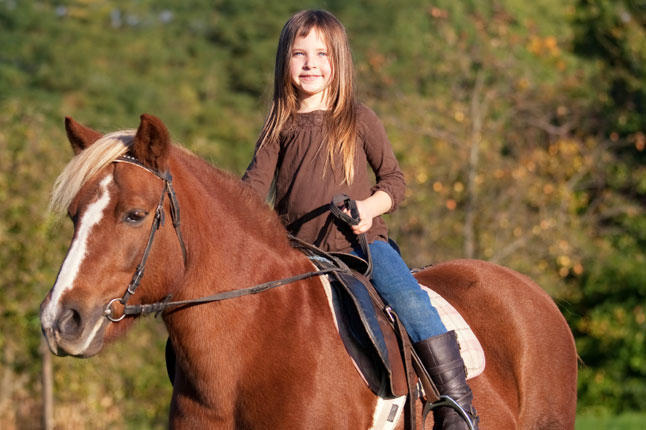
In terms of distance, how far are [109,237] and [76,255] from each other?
0.45ft

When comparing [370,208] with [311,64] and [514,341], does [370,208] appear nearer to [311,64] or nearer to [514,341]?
[311,64]

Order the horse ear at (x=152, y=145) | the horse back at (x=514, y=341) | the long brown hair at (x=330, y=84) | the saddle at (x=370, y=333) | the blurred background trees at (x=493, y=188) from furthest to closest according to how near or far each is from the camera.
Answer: the blurred background trees at (x=493, y=188), the horse back at (x=514, y=341), the long brown hair at (x=330, y=84), the saddle at (x=370, y=333), the horse ear at (x=152, y=145)

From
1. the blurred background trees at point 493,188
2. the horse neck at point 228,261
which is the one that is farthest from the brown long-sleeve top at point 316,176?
the blurred background trees at point 493,188

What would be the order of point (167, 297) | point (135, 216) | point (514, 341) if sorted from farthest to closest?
point (514, 341) → point (167, 297) → point (135, 216)

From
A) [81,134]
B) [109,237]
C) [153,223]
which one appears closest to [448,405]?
[153,223]

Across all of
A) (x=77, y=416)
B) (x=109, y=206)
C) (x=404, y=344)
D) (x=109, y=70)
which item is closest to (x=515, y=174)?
(x=77, y=416)

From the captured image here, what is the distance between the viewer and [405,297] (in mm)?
3926

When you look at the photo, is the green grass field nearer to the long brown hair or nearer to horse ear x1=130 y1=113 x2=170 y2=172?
the long brown hair

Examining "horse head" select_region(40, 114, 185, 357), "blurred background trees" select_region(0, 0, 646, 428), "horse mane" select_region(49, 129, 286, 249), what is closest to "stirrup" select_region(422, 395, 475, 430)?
"horse mane" select_region(49, 129, 286, 249)

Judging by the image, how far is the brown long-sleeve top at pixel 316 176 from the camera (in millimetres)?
4004

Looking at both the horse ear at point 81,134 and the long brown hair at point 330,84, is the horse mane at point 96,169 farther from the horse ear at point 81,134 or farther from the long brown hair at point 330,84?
the long brown hair at point 330,84

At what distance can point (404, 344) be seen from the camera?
12.6 ft

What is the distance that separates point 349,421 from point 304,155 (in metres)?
1.33

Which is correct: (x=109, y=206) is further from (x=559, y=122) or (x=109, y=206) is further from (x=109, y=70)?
(x=109, y=70)
